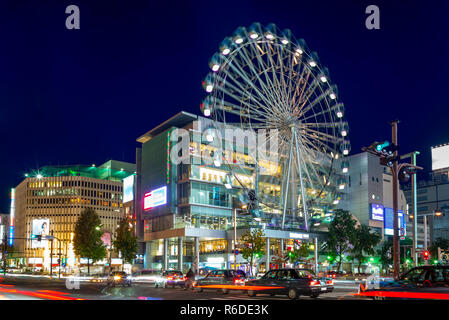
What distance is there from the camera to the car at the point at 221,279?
3522 centimetres

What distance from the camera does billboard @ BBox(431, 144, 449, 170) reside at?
63.1 m

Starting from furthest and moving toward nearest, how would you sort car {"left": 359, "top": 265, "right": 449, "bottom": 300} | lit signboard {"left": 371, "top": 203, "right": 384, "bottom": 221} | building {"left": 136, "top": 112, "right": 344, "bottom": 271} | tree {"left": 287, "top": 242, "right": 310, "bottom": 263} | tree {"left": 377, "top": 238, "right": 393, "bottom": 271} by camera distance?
1. lit signboard {"left": 371, "top": 203, "right": 384, "bottom": 221}
2. tree {"left": 377, "top": 238, "right": 393, "bottom": 271}
3. building {"left": 136, "top": 112, "right": 344, "bottom": 271}
4. tree {"left": 287, "top": 242, "right": 310, "bottom": 263}
5. car {"left": 359, "top": 265, "right": 449, "bottom": 300}

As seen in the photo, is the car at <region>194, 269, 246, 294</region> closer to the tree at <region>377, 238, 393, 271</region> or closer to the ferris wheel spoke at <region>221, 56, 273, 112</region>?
the ferris wheel spoke at <region>221, 56, 273, 112</region>

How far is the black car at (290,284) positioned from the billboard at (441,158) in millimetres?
42777

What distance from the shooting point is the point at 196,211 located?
8644cm

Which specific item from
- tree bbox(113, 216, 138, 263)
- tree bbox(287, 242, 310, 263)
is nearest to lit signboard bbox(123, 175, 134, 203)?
tree bbox(113, 216, 138, 263)

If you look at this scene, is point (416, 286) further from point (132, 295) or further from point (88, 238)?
point (88, 238)

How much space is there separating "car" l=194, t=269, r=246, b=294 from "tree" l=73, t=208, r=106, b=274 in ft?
196

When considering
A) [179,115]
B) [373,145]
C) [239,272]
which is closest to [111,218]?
[179,115]

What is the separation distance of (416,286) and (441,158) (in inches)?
1987

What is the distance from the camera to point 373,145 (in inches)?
835

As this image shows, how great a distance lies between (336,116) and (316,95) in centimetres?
495

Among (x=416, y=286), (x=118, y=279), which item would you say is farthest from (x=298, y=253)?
(x=416, y=286)
